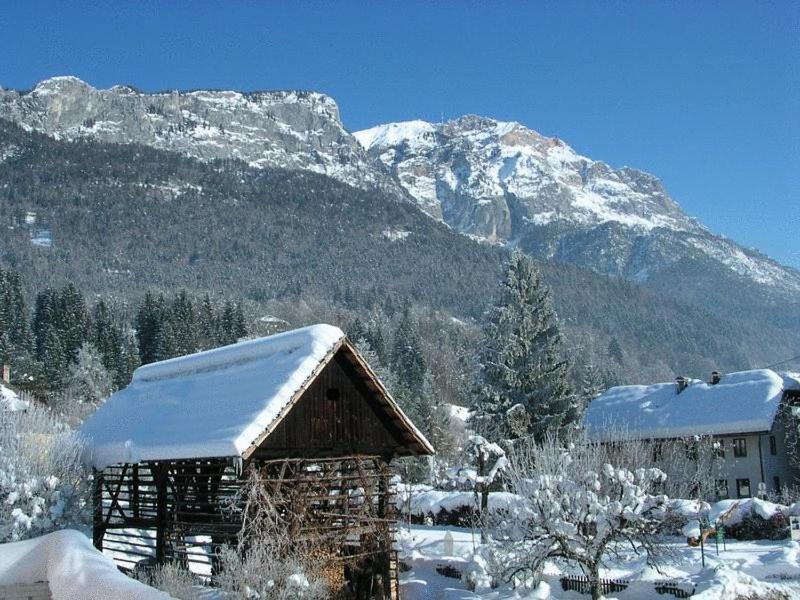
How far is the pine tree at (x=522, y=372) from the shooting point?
47.3 m

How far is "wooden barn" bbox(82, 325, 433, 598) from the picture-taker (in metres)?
21.0

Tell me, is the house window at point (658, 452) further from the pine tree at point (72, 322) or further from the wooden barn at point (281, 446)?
the pine tree at point (72, 322)

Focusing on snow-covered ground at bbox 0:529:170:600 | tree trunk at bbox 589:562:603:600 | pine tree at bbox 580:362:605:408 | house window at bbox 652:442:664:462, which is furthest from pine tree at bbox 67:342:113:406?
snow-covered ground at bbox 0:529:170:600

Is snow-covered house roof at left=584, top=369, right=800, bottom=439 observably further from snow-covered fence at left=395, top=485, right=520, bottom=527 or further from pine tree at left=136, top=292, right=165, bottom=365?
pine tree at left=136, top=292, right=165, bottom=365

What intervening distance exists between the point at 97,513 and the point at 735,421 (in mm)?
38299

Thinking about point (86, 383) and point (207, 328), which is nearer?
point (86, 383)

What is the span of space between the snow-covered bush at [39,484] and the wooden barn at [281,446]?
655 millimetres

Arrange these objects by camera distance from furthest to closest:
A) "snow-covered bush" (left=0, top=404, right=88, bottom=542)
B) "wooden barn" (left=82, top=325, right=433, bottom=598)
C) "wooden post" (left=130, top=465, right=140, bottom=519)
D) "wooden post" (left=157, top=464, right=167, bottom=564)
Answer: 1. "wooden post" (left=130, top=465, right=140, bottom=519)
2. "wooden post" (left=157, top=464, right=167, bottom=564)
3. "snow-covered bush" (left=0, top=404, right=88, bottom=542)
4. "wooden barn" (left=82, top=325, right=433, bottom=598)

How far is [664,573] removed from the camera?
25.6 meters

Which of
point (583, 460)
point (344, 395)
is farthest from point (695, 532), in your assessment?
point (344, 395)

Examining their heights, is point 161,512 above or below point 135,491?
below

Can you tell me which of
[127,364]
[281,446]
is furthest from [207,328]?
[281,446]

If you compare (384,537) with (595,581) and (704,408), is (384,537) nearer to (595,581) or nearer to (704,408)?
(595,581)

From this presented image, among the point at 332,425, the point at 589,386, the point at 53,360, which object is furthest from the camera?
the point at 589,386
